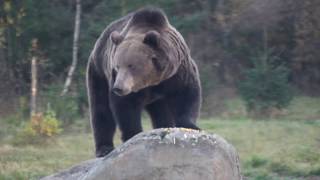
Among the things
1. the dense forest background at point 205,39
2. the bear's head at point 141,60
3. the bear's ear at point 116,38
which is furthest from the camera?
the dense forest background at point 205,39

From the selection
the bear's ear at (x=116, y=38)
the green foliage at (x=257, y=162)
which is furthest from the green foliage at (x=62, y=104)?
the bear's ear at (x=116, y=38)

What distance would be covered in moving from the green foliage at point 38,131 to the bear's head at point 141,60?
21.6 ft

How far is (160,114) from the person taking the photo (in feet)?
22.8

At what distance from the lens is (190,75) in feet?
21.4

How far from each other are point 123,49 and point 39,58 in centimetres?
1566

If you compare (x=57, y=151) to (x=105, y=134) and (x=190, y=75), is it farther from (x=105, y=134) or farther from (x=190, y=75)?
(x=190, y=75)

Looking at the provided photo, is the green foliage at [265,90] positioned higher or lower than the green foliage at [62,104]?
lower

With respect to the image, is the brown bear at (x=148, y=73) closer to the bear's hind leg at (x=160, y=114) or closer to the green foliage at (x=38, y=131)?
the bear's hind leg at (x=160, y=114)

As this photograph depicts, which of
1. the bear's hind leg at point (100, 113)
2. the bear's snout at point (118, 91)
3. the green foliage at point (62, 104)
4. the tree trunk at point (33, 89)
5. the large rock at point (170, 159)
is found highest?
the bear's snout at point (118, 91)

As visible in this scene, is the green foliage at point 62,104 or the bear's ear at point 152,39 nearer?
the bear's ear at point 152,39

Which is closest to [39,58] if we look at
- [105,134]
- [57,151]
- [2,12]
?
[2,12]

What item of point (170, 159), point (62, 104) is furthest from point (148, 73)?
point (62, 104)

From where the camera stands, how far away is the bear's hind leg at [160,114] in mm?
6789

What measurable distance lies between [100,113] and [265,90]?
37.6ft
